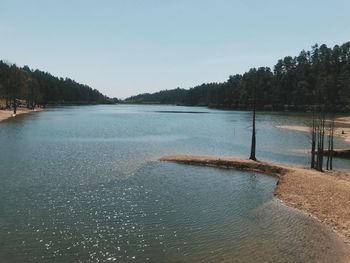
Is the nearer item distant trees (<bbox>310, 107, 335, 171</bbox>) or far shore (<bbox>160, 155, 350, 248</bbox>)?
→ far shore (<bbox>160, 155, 350, 248</bbox>)

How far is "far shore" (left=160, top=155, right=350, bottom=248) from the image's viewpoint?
2694cm

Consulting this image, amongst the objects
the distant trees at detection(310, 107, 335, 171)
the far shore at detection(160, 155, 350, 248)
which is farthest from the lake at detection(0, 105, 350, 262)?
the distant trees at detection(310, 107, 335, 171)

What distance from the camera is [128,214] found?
27781mm

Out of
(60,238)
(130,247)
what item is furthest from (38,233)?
(130,247)

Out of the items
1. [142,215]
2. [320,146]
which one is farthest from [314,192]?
[320,146]

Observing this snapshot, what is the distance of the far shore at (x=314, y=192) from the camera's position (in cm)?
2694

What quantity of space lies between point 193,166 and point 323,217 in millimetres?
21783

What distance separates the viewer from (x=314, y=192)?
3322 cm

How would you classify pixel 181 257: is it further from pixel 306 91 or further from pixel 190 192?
pixel 306 91

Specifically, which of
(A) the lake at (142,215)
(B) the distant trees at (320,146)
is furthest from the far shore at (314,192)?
Result: (B) the distant trees at (320,146)

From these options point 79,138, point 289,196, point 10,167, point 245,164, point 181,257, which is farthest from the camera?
point 79,138

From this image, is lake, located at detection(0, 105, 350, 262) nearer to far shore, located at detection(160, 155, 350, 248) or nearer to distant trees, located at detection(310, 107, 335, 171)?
far shore, located at detection(160, 155, 350, 248)

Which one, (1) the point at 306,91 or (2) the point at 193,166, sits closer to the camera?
(2) the point at 193,166

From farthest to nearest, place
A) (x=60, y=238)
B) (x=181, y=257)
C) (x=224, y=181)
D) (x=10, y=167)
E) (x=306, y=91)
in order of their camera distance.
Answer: (x=306, y=91) → (x=10, y=167) → (x=224, y=181) → (x=60, y=238) → (x=181, y=257)
